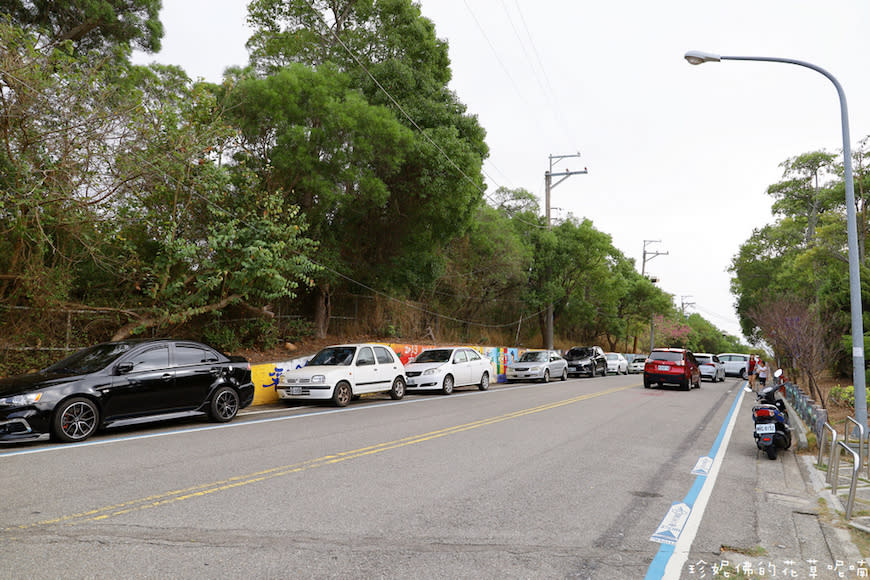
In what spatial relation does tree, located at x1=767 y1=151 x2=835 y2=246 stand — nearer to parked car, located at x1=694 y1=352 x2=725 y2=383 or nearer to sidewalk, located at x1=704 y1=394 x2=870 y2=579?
parked car, located at x1=694 y1=352 x2=725 y2=383

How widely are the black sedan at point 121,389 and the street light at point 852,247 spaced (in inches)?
438

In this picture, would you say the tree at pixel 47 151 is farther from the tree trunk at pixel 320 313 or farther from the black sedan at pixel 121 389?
the tree trunk at pixel 320 313

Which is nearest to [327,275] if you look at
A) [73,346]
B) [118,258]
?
[118,258]

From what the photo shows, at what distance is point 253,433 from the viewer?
33.4ft

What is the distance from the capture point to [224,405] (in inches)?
455

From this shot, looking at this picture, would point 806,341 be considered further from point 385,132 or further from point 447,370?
point 385,132

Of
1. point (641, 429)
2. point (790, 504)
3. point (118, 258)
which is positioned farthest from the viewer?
point (118, 258)

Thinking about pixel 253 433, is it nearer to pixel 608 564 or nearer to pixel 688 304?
pixel 608 564

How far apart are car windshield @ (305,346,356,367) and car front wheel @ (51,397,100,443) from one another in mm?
6754

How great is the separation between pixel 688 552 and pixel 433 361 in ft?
52.2

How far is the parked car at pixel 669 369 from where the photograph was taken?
79.8 ft

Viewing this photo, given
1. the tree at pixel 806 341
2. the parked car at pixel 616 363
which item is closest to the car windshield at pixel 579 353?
the parked car at pixel 616 363

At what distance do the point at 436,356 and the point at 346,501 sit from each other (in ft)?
49.7

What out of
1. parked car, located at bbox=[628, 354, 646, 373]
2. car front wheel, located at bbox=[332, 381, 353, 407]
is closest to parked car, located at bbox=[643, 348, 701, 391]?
car front wheel, located at bbox=[332, 381, 353, 407]
